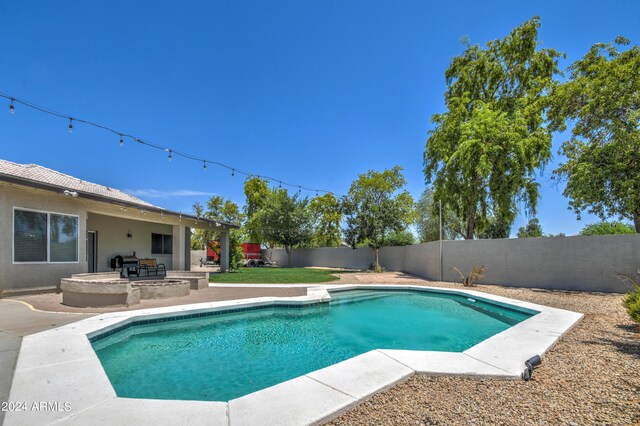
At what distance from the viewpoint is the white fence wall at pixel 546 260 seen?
10086 mm

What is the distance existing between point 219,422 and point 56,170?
666 inches

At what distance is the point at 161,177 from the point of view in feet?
61.2

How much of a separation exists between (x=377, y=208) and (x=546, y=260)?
11.2 m

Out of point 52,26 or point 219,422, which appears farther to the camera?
point 52,26

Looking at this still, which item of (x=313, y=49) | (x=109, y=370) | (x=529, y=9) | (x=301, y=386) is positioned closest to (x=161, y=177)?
(x=313, y=49)

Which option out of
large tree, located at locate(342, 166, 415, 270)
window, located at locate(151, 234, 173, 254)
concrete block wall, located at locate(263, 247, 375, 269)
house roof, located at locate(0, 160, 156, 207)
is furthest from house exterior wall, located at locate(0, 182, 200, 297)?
concrete block wall, located at locate(263, 247, 375, 269)

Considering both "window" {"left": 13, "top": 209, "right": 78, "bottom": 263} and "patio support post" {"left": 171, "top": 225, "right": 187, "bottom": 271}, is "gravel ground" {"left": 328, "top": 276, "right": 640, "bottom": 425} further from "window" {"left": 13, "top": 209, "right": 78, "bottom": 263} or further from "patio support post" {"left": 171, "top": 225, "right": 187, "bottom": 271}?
"patio support post" {"left": 171, "top": 225, "right": 187, "bottom": 271}

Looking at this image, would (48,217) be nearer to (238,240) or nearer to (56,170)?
(56,170)

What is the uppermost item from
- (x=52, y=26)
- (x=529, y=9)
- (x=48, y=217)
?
(x=529, y=9)

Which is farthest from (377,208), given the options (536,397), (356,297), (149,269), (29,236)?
(536,397)

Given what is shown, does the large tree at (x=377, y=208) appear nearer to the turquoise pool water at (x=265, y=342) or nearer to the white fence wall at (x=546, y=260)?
the white fence wall at (x=546, y=260)

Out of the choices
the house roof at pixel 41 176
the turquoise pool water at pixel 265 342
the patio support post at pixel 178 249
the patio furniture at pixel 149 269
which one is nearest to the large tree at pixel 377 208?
the patio support post at pixel 178 249

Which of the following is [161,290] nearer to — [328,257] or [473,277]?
[473,277]

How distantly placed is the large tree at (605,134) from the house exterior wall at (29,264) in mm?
16703
